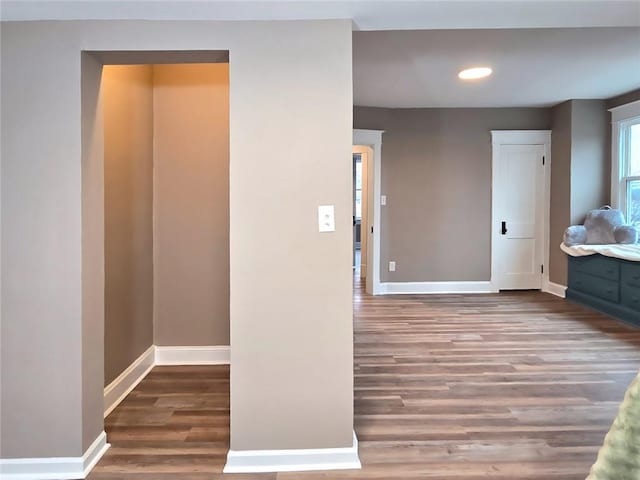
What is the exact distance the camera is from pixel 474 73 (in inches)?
171

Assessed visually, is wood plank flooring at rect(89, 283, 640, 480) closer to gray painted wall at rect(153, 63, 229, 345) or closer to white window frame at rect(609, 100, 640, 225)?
gray painted wall at rect(153, 63, 229, 345)

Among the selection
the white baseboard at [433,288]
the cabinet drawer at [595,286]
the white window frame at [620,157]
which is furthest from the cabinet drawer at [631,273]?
the white baseboard at [433,288]

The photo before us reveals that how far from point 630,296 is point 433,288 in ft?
7.41

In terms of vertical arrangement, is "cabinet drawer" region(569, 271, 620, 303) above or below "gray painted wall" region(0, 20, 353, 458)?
below

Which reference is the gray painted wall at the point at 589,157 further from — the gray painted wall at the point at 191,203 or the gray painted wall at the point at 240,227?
the gray painted wall at the point at 240,227

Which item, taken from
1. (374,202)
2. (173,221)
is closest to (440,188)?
(374,202)

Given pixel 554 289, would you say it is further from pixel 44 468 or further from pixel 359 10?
pixel 44 468

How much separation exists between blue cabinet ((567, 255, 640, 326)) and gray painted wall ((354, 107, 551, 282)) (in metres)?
1.10

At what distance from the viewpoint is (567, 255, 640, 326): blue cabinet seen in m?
4.43

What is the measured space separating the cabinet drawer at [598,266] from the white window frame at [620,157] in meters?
0.76

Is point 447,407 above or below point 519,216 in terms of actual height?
below

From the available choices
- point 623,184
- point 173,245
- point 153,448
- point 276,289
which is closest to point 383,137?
point 623,184

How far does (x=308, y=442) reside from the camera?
6.85 feet

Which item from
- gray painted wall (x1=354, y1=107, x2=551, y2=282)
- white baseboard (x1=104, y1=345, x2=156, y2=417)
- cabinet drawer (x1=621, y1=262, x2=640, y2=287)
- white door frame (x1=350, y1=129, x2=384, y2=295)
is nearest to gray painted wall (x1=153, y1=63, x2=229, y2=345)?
white baseboard (x1=104, y1=345, x2=156, y2=417)
